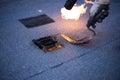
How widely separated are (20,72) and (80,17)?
2961mm

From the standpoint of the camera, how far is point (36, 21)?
5238 mm

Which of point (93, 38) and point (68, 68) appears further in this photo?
A: point (93, 38)

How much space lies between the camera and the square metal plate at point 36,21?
5.05 metres

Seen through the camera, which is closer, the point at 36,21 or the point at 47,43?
the point at 47,43

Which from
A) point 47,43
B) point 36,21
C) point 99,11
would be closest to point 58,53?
point 47,43

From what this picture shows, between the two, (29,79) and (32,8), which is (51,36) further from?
(32,8)

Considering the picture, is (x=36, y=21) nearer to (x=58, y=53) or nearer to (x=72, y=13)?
(x=72, y=13)

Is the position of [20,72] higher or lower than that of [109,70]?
lower

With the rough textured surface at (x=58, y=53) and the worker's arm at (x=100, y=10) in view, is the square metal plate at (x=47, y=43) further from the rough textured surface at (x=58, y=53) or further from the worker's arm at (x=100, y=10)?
the worker's arm at (x=100, y=10)

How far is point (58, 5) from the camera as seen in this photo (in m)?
6.31

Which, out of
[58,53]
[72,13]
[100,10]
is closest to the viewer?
[58,53]

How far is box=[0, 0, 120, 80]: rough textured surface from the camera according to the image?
341cm

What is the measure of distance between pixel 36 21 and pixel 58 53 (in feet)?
5.51

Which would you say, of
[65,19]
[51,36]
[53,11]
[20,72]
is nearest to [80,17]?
[65,19]
